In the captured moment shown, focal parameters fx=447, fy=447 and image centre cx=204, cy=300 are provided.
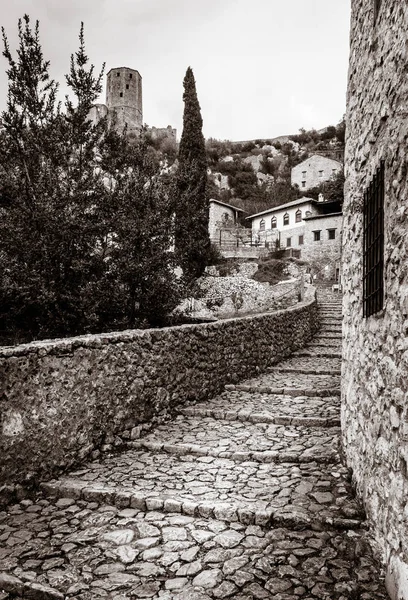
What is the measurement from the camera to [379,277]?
330 cm

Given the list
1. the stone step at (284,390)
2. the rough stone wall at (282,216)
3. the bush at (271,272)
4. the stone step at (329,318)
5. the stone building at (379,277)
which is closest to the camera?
the stone building at (379,277)

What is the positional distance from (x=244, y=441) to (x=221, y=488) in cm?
128

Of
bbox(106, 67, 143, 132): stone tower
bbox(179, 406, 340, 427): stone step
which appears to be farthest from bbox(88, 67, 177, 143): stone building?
bbox(179, 406, 340, 427): stone step

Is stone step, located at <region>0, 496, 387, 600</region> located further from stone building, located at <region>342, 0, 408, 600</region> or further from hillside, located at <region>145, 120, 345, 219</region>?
hillside, located at <region>145, 120, 345, 219</region>

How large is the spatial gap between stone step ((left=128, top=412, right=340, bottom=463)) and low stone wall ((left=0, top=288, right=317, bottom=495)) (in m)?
0.44

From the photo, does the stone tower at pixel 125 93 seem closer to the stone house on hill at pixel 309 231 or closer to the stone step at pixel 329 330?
the stone house on hill at pixel 309 231

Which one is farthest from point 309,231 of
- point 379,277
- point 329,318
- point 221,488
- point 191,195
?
point 379,277

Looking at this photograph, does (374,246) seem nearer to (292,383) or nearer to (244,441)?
(244,441)

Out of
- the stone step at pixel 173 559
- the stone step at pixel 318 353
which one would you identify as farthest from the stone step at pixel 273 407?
the stone step at pixel 318 353

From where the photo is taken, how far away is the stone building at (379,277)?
263 centimetres

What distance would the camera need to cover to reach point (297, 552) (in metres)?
3.20

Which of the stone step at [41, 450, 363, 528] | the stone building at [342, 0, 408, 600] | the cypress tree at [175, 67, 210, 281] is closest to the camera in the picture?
the stone building at [342, 0, 408, 600]

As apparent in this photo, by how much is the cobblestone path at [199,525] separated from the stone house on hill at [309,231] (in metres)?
31.7

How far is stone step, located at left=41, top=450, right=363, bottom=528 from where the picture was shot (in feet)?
12.1
